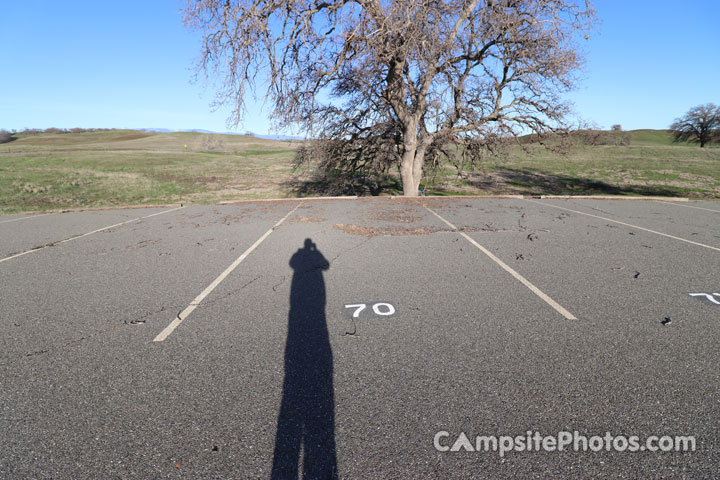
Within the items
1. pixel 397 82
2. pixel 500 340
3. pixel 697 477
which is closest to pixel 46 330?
pixel 500 340

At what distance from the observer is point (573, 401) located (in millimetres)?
2773

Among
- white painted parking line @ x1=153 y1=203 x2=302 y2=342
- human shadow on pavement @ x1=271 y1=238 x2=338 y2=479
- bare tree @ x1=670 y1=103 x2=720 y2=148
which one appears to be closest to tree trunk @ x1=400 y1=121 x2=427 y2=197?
white painted parking line @ x1=153 y1=203 x2=302 y2=342

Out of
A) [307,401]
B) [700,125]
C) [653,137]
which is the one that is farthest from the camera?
[653,137]

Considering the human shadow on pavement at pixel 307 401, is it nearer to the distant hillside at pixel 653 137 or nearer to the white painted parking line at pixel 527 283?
the white painted parking line at pixel 527 283

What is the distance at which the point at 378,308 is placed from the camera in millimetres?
4590

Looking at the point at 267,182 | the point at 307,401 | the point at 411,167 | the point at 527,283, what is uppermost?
the point at 411,167

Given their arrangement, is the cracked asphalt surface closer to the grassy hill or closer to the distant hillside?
the grassy hill

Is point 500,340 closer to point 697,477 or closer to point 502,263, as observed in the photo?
point 697,477

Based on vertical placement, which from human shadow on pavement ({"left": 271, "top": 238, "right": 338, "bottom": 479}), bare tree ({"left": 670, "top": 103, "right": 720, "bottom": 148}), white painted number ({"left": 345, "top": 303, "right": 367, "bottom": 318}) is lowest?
human shadow on pavement ({"left": 271, "top": 238, "right": 338, "bottom": 479})

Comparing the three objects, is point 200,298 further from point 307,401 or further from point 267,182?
point 267,182
